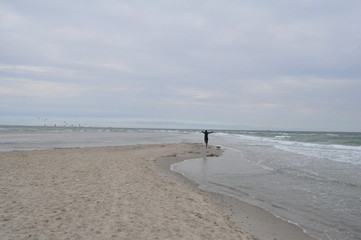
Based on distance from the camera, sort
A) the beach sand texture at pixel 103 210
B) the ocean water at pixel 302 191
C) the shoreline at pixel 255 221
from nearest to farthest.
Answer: the beach sand texture at pixel 103 210 < the shoreline at pixel 255 221 < the ocean water at pixel 302 191

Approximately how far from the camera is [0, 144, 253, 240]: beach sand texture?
223 inches

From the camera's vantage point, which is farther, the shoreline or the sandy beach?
the shoreline

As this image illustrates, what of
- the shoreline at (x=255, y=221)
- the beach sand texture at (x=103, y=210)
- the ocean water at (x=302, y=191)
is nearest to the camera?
the beach sand texture at (x=103, y=210)

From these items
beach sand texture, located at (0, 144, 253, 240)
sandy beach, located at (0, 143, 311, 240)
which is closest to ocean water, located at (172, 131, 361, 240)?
sandy beach, located at (0, 143, 311, 240)

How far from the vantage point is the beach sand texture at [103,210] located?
566 centimetres

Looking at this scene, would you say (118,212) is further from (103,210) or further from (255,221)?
(255,221)

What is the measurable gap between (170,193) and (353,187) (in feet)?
25.9

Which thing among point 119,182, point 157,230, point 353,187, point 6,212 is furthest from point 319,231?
point 6,212

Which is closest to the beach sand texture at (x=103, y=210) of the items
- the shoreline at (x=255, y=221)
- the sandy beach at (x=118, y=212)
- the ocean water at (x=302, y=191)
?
the sandy beach at (x=118, y=212)

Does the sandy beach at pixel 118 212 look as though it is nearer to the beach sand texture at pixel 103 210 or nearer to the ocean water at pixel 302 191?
the beach sand texture at pixel 103 210

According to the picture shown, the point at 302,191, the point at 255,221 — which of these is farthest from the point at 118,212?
the point at 302,191

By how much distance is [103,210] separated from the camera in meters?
6.97

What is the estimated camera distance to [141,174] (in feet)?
40.8

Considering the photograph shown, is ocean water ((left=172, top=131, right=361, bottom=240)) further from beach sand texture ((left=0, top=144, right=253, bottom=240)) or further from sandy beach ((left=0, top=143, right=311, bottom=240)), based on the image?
beach sand texture ((left=0, top=144, right=253, bottom=240))
